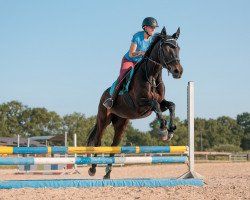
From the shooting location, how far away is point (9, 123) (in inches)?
2933

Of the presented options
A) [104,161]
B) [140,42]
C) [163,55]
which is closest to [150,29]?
[140,42]

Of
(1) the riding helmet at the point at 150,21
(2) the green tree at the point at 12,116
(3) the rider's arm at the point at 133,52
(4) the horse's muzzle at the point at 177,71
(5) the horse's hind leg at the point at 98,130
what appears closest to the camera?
(4) the horse's muzzle at the point at 177,71

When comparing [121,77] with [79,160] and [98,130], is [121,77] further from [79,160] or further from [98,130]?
[79,160]

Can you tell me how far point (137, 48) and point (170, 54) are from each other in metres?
1.17

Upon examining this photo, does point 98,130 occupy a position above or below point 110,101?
below

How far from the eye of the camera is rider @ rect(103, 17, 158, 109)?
7.32 metres

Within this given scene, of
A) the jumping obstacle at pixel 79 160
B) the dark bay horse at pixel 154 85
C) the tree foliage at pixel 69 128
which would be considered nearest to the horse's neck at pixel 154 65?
the dark bay horse at pixel 154 85

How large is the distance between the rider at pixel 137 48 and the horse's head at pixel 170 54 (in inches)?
19.2

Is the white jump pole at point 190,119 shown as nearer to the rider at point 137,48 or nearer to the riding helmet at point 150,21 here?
the rider at point 137,48

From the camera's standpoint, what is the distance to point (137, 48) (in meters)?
7.57

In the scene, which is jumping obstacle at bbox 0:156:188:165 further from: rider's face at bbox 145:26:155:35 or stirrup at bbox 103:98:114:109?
rider's face at bbox 145:26:155:35

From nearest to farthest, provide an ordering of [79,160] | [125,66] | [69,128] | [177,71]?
[177,71] < [79,160] < [125,66] < [69,128]

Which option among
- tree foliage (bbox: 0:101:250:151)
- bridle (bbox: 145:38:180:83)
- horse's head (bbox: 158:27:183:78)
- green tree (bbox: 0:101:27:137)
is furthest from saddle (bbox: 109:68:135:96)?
green tree (bbox: 0:101:27:137)

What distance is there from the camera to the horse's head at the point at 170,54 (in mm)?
6336
